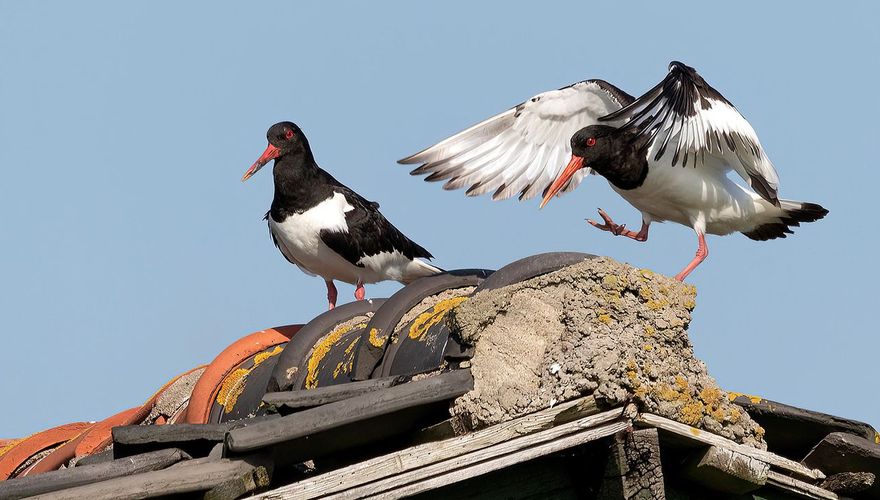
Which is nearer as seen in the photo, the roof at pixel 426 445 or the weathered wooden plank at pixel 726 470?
the roof at pixel 426 445

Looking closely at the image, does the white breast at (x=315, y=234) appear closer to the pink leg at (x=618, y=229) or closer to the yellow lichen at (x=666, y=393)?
the pink leg at (x=618, y=229)

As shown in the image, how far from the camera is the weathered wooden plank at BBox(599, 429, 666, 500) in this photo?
14.8 feet

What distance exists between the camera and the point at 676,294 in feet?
16.5

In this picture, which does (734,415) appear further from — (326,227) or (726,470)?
(326,227)

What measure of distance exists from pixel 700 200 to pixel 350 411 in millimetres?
5644

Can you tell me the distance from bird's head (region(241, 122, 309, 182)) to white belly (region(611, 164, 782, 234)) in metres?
2.83

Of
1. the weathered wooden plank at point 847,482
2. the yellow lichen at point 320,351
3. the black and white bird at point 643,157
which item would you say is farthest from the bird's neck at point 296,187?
the weathered wooden plank at point 847,482

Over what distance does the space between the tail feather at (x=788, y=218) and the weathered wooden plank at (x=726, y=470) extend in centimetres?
510

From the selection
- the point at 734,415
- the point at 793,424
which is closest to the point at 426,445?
the point at 734,415

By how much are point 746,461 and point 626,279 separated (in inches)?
31.4

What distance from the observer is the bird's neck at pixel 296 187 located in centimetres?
1073

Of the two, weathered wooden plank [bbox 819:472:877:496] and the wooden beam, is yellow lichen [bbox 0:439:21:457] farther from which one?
weathered wooden plank [bbox 819:472:877:496]

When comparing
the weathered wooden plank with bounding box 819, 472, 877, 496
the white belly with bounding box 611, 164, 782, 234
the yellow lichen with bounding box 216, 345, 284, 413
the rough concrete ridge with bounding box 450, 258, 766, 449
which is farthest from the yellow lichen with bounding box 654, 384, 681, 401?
the white belly with bounding box 611, 164, 782, 234

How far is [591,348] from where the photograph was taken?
468cm
